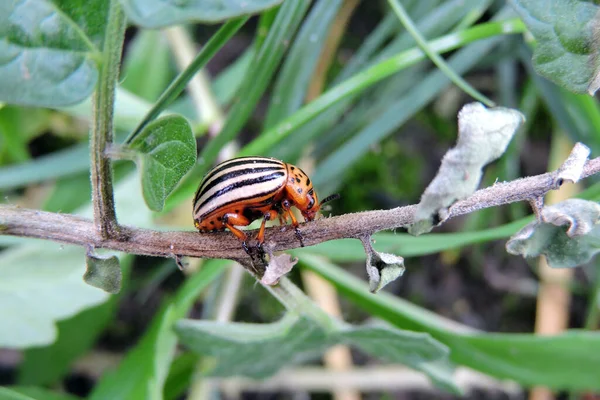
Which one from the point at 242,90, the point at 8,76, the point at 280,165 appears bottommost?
the point at 8,76

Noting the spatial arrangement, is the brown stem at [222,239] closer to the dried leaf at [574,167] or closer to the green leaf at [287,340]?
the dried leaf at [574,167]

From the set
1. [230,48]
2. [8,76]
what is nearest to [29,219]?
[8,76]

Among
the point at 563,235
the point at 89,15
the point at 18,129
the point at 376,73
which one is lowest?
the point at 563,235

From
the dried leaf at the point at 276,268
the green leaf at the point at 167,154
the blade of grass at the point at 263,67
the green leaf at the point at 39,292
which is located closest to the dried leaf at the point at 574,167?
the dried leaf at the point at 276,268

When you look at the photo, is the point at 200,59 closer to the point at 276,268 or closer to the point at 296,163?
the point at 276,268

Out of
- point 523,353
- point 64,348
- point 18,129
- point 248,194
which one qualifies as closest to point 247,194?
point 248,194

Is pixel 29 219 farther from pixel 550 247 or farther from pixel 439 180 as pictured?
pixel 550 247

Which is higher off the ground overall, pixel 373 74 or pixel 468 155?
pixel 373 74

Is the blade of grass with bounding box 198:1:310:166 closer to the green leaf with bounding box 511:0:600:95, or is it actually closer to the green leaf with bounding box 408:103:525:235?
the green leaf with bounding box 511:0:600:95
